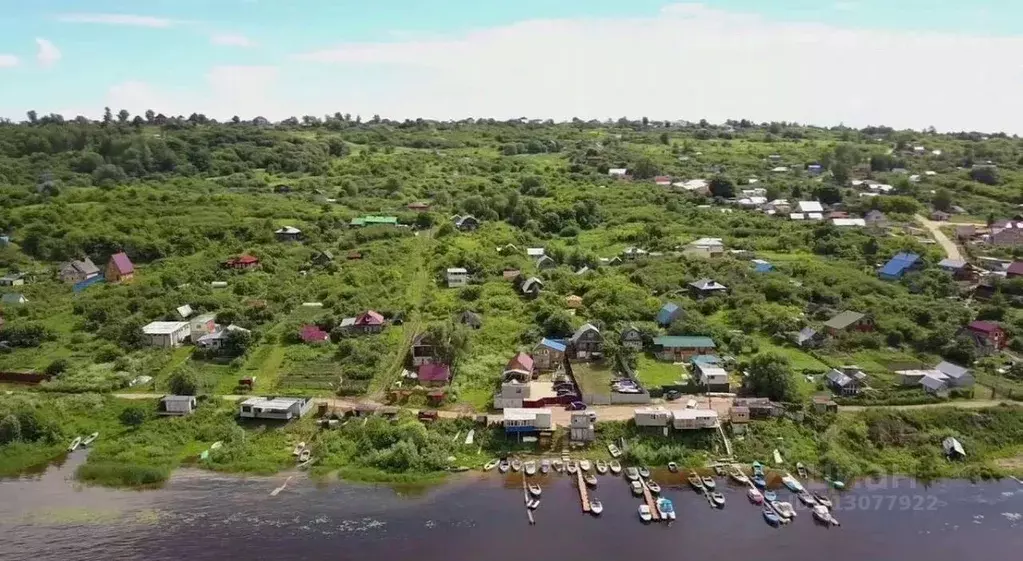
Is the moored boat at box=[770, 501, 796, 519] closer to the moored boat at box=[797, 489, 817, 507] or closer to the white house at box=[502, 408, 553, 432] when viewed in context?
the moored boat at box=[797, 489, 817, 507]

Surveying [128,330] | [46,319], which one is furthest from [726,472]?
[46,319]

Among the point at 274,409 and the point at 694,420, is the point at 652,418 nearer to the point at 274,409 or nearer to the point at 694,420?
the point at 694,420

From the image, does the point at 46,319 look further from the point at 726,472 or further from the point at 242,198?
the point at 726,472

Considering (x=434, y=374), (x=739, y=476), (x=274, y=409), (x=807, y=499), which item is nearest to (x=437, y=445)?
(x=434, y=374)

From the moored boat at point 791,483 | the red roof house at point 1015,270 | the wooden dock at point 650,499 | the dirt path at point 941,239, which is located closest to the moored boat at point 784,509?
the moored boat at point 791,483

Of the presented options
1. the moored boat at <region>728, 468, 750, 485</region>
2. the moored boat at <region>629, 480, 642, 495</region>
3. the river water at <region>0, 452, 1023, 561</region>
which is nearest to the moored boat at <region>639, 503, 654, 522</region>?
the river water at <region>0, 452, 1023, 561</region>

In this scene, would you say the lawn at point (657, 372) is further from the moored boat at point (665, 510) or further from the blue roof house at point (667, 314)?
the moored boat at point (665, 510)
